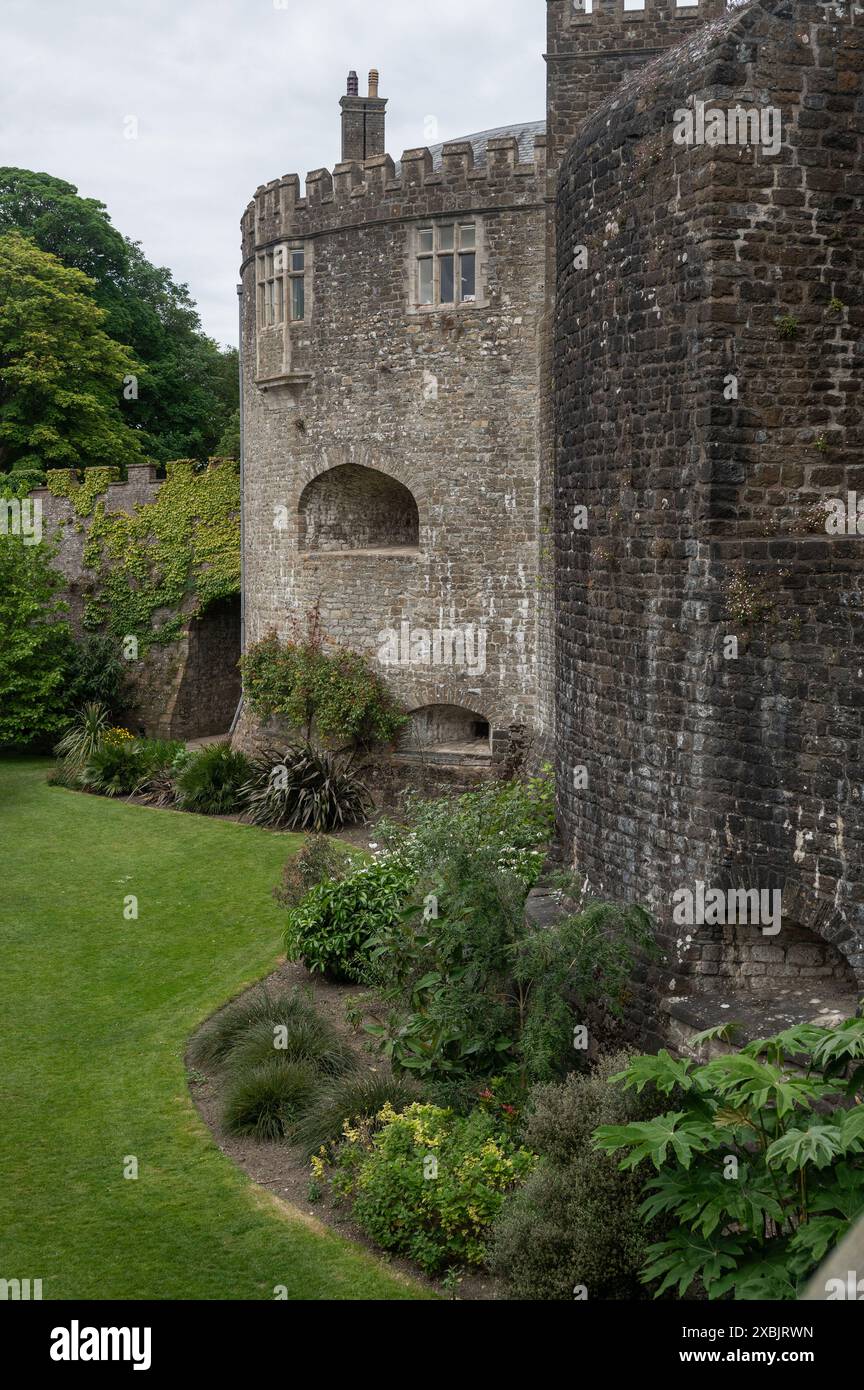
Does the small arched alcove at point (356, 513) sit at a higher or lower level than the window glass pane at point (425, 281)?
lower

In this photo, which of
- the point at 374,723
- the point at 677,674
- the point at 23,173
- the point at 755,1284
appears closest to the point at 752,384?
the point at 677,674

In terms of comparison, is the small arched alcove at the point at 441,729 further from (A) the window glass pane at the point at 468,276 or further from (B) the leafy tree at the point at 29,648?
(B) the leafy tree at the point at 29,648

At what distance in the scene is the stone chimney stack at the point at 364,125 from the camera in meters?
21.2

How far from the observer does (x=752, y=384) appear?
26.7 ft

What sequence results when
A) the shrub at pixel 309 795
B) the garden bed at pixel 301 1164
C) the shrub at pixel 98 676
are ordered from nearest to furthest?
the garden bed at pixel 301 1164, the shrub at pixel 309 795, the shrub at pixel 98 676

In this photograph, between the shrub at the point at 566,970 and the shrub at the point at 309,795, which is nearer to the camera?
the shrub at the point at 566,970

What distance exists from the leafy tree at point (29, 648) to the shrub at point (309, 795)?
19.3 ft

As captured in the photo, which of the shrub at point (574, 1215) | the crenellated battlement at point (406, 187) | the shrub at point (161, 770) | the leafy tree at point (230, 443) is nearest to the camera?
the shrub at point (574, 1215)

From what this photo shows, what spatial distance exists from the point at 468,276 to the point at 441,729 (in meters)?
6.16

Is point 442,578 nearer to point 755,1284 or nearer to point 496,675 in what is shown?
point 496,675

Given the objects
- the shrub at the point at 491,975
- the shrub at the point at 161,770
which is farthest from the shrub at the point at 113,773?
the shrub at the point at 491,975

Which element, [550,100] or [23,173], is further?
[23,173]

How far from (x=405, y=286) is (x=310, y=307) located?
1726 mm

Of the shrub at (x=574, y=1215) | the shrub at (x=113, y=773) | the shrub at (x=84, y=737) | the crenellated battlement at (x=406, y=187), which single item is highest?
the crenellated battlement at (x=406, y=187)
